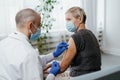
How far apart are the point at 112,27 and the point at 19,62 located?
3417 millimetres

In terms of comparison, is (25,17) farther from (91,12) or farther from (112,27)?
(112,27)

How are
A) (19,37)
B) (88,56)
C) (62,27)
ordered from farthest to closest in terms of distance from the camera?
(62,27) → (88,56) → (19,37)

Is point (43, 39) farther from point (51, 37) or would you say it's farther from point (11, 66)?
point (11, 66)

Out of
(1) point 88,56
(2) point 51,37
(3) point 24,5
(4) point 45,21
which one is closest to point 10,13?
(3) point 24,5

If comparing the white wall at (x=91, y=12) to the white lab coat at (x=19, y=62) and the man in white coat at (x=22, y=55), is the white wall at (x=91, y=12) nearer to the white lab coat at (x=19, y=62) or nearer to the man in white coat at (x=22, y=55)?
the man in white coat at (x=22, y=55)

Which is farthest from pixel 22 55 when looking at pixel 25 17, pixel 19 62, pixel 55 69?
pixel 55 69

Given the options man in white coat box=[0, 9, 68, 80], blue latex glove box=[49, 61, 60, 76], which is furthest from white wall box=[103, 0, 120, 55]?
man in white coat box=[0, 9, 68, 80]

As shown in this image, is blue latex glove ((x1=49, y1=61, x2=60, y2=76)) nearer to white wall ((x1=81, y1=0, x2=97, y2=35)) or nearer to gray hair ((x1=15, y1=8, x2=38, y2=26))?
gray hair ((x1=15, y1=8, x2=38, y2=26))

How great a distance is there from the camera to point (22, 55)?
4.22ft

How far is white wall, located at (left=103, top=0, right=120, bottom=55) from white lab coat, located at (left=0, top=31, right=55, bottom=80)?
3.26 metres

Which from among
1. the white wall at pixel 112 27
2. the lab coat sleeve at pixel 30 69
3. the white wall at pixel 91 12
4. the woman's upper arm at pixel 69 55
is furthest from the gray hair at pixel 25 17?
the white wall at pixel 112 27

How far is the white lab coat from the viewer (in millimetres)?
1273

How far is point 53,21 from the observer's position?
3.68 meters

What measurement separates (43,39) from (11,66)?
7.45 feet
